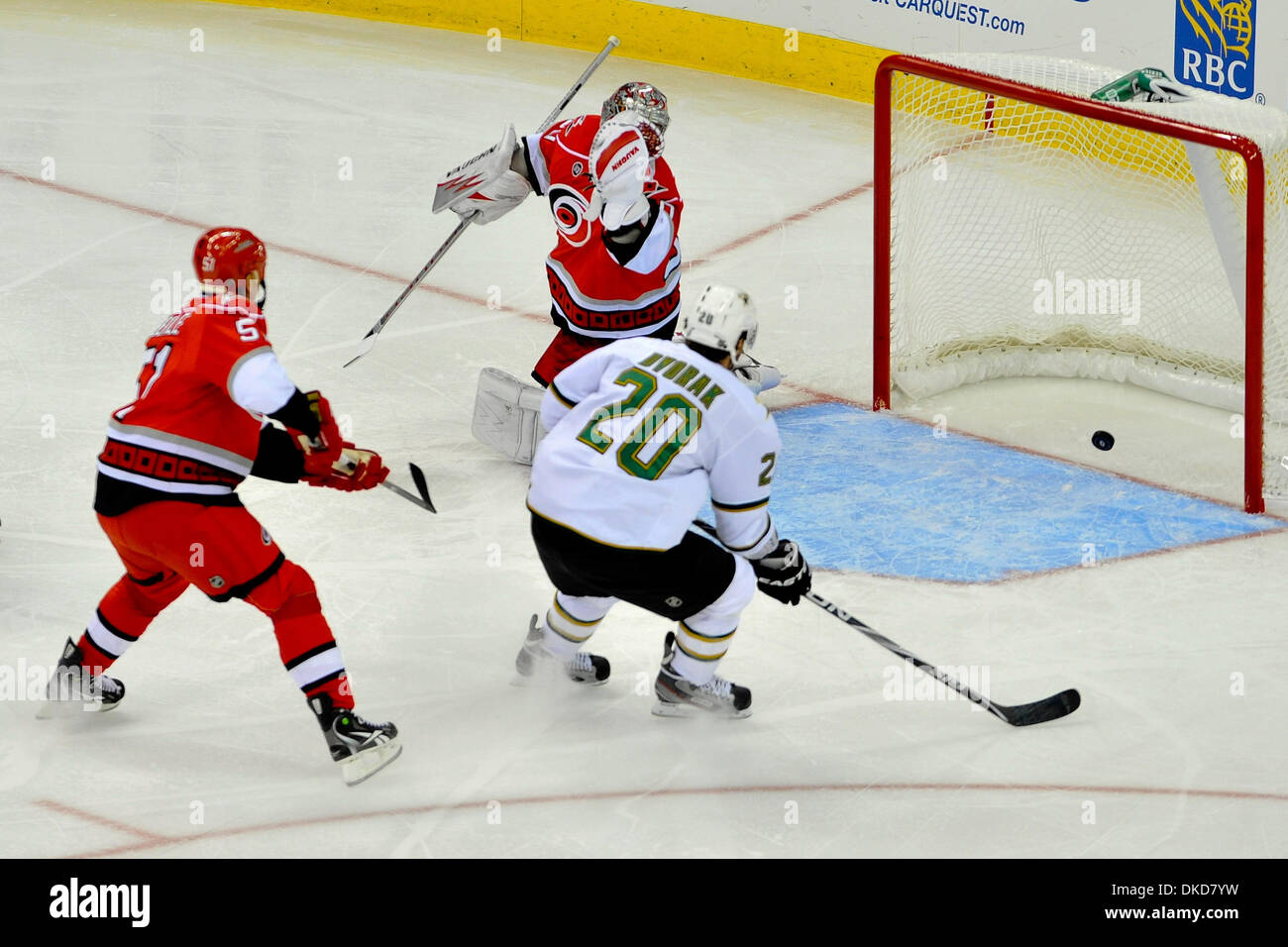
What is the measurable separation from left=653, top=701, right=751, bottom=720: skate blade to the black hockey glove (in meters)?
0.33

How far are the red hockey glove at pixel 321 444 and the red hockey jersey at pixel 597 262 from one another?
1459 mm

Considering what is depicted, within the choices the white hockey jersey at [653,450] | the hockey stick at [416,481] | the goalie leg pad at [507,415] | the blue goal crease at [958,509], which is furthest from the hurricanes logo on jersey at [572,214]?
the white hockey jersey at [653,450]

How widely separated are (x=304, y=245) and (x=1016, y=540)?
3.20 metres

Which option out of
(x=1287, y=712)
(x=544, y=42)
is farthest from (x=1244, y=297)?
(x=544, y=42)

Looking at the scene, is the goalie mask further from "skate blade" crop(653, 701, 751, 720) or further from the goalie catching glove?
"skate blade" crop(653, 701, 751, 720)

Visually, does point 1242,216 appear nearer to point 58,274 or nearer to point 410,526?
point 410,526

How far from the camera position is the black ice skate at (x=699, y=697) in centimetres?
409

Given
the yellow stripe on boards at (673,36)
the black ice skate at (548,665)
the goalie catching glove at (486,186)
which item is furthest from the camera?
the yellow stripe on boards at (673,36)

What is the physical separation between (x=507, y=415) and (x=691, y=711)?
61.6 inches

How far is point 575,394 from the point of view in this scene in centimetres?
382

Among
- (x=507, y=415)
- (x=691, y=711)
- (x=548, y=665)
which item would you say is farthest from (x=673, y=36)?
(x=691, y=711)

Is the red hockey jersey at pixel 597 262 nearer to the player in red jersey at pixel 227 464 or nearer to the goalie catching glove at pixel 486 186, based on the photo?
the goalie catching glove at pixel 486 186

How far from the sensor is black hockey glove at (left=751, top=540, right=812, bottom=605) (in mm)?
3877

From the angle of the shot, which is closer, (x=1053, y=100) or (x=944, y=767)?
(x=944, y=767)
